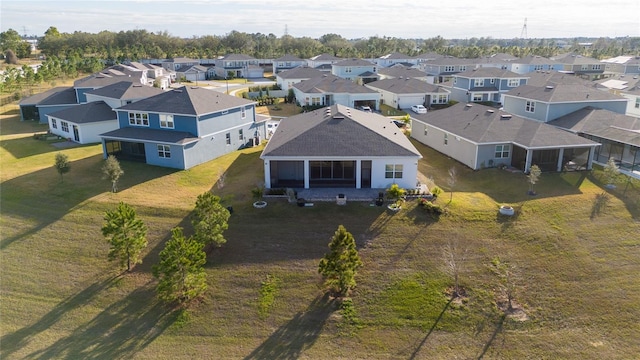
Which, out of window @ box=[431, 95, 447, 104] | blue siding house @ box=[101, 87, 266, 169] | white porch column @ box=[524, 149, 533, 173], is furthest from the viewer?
window @ box=[431, 95, 447, 104]

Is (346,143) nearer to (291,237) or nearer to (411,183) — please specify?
(411,183)

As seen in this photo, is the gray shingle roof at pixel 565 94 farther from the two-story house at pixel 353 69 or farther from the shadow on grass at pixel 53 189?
the two-story house at pixel 353 69

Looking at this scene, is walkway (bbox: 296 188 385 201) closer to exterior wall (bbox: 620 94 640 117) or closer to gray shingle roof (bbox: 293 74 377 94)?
gray shingle roof (bbox: 293 74 377 94)

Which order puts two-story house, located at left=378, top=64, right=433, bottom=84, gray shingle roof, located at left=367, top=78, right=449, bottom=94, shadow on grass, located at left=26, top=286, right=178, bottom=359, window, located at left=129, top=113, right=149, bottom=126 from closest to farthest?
1. shadow on grass, located at left=26, top=286, right=178, bottom=359
2. window, located at left=129, top=113, right=149, bottom=126
3. gray shingle roof, located at left=367, top=78, right=449, bottom=94
4. two-story house, located at left=378, top=64, right=433, bottom=84

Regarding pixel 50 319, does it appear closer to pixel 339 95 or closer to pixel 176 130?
pixel 176 130

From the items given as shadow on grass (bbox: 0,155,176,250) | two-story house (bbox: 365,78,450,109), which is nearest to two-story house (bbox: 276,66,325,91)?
two-story house (bbox: 365,78,450,109)

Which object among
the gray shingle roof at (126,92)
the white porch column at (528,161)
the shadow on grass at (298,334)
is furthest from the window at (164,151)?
the white porch column at (528,161)

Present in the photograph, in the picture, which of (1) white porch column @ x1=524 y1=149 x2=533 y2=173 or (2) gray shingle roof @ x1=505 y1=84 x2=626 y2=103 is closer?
(1) white porch column @ x1=524 y1=149 x2=533 y2=173

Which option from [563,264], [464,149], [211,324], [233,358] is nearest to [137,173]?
[211,324]
